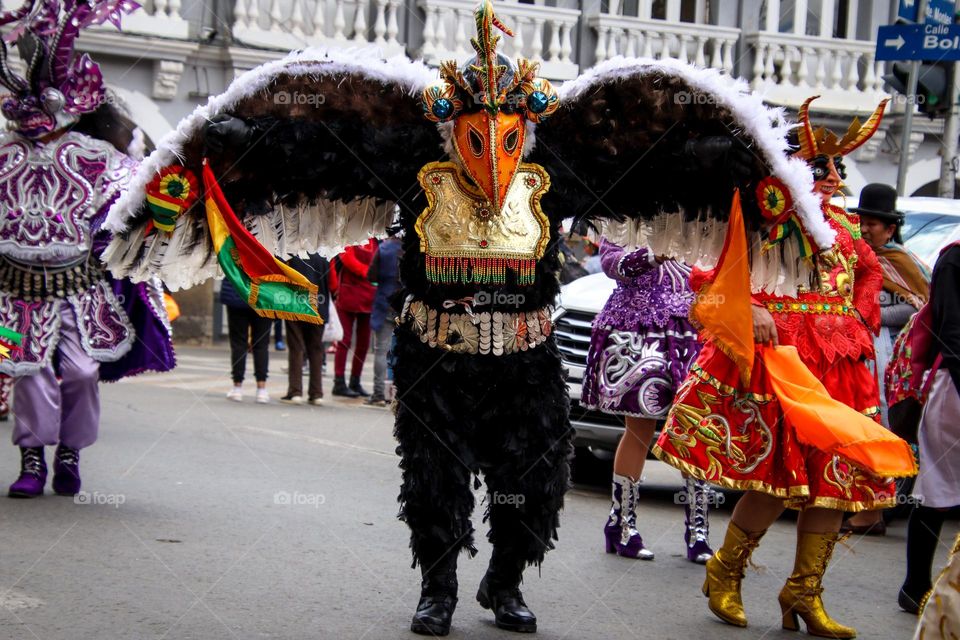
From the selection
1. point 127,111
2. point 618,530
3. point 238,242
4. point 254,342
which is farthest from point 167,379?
point 238,242

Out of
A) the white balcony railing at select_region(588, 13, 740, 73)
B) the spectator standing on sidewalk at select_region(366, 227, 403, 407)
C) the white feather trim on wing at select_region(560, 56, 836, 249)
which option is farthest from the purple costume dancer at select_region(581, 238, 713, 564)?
the white balcony railing at select_region(588, 13, 740, 73)

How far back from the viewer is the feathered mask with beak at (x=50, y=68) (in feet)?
23.2

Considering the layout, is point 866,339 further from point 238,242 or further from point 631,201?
point 238,242

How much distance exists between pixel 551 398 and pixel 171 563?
6.59 ft

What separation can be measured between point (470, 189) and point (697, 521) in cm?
268

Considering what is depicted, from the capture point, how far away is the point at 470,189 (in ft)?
15.9

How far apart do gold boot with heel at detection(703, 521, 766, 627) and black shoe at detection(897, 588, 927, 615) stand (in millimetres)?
890

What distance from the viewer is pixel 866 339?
544 cm

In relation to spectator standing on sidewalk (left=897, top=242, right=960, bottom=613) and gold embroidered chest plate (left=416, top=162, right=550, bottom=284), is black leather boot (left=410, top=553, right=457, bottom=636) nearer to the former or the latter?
gold embroidered chest plate (left=416, top=162, right=550, bottom=284)

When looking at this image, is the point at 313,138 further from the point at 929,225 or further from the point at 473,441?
the point at 929,225

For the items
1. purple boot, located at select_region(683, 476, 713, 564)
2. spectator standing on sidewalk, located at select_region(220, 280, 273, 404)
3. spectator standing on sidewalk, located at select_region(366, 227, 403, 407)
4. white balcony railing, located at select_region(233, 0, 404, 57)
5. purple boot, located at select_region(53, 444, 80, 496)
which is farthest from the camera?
white balcony railing, located at select_region(233, 0, 404, 57)

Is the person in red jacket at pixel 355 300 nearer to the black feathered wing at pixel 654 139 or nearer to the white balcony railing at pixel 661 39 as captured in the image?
the white balcony railing at pixel 661 39

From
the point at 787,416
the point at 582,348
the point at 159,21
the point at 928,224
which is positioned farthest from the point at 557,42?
the point at 787,416

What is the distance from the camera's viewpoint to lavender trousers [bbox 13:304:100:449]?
701cm
